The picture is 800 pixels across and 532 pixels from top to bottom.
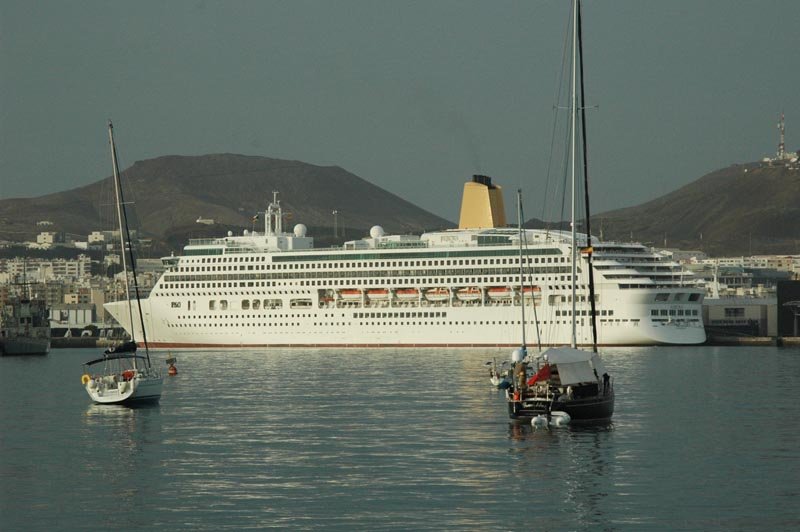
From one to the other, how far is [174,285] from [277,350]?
1269cm

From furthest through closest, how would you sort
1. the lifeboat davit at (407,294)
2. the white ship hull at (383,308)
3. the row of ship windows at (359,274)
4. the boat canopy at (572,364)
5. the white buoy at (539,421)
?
1. the lifeboat davit at (407,294)
2. the row of ship windows at (359,274)
3. the white ship hull at (383,308)
4. the boat canopy at (572,364)
5. the white buoy at (539,421)

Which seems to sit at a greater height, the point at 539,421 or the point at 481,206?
the point at 481,206

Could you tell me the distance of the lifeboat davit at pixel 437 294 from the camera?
96.2 m

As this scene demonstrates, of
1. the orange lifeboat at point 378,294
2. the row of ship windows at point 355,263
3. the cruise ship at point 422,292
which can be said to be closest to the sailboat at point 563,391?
the cruise ship at point 422,292

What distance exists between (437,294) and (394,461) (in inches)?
2530

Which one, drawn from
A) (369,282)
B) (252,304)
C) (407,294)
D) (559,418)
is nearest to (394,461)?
(559,418)

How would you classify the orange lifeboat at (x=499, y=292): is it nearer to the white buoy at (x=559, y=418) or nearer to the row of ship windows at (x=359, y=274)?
the row of ship windows at (x=359, y=274)

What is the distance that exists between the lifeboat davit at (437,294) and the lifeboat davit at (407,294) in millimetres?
829

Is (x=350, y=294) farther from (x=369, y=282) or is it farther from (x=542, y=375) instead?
(x=542, y=375)

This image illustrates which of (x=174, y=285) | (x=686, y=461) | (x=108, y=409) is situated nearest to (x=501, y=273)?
(x=174, y=285)

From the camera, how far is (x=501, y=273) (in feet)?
311

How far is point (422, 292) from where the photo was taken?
9706cm

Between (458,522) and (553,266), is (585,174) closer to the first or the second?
(458,522)

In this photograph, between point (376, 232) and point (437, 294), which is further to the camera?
point (376, 232)
